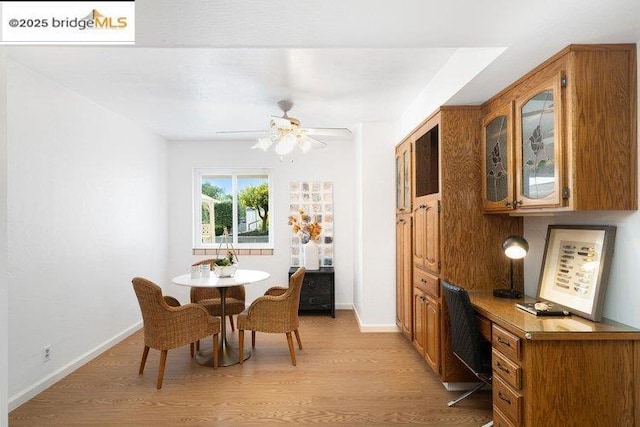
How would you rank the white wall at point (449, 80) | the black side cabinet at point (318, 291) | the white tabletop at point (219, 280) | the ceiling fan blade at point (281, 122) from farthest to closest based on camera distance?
the black side cabinet at point (318, 291)
the white tabletop at point (219, 280)
the ceiling fan blade at point (281, 122)
the white wall at point (449, 80)

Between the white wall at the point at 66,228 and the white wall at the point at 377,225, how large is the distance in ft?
8.82

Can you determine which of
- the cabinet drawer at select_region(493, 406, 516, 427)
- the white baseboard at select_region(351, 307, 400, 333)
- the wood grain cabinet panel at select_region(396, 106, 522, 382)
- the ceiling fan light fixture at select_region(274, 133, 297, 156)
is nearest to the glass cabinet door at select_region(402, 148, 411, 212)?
the wood grain cabinet panel at select_region(396, 106, 522, 382)

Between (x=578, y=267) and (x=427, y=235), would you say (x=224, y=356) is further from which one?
(x=578, y=267)

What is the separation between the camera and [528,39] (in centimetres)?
169

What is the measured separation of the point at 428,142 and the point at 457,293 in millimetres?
1603

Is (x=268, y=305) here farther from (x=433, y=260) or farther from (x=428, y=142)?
(x=428, y=142)

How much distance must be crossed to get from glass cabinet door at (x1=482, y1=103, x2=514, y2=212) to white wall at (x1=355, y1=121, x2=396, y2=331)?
1.59 m

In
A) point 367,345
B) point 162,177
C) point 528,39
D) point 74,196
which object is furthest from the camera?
point 162,177

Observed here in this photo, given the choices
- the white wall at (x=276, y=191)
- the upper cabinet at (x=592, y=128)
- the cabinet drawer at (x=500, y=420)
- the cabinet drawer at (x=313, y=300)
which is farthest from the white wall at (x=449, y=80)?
the cabinet drawer at (x=313, y=300)

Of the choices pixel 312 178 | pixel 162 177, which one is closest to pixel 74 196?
pixel 162 177

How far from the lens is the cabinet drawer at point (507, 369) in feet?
5.90

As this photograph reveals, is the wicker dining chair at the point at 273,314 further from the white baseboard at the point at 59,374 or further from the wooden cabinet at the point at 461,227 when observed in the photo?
the white baseboard at the point at 59,374

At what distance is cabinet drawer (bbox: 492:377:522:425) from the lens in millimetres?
1796

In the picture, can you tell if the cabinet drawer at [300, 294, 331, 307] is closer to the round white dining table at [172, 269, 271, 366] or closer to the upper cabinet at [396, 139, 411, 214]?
the round white dining table at [172, 269, 271, 366]
